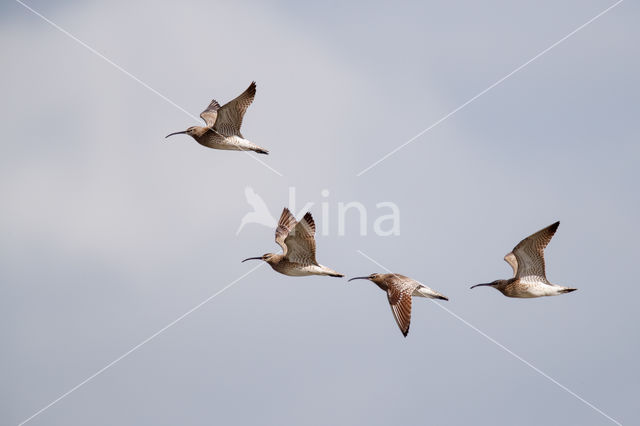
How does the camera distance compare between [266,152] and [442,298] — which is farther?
[266,152]

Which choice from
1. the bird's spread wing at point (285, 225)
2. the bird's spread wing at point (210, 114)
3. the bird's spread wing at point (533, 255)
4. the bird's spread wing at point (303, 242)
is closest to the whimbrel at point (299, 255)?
the bird's spread wing at point (303, 242)

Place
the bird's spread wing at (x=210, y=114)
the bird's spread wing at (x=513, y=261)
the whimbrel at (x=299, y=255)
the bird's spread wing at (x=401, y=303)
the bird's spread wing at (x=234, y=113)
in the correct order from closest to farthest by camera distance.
→ the bird's spread wing at (x=401, y=303) → the whimbrel at (x=299, y=255) → the bird's spread wing at (x=513, y=261) → the bird's spread wing at (x=234, y=113) → the bird's spread wing at (x=210, y=114)

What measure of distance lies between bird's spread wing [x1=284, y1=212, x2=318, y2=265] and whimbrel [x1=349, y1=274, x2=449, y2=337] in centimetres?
217

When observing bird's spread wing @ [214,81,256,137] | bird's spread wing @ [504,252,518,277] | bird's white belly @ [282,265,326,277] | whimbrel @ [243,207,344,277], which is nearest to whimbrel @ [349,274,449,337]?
whimbrel @ [243,207,344,277]

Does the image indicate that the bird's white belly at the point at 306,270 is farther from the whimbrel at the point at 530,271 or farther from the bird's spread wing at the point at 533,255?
the bird's spread wing at the point at 533,255

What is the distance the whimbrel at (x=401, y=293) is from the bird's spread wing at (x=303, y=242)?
2.17 meters

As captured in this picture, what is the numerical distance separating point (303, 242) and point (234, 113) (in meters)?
4.62

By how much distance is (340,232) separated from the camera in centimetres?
3177

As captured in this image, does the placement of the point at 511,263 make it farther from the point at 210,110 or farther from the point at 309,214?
the point at 210,110

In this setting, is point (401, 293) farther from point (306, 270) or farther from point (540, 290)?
point (540, 290)

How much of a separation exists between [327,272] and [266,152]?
4.51 metres

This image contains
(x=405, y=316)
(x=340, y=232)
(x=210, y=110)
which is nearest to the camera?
(x=405, y=316)

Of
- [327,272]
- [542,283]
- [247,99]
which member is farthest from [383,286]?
[247,99]

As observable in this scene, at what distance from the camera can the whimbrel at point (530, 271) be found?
93.4 feet
